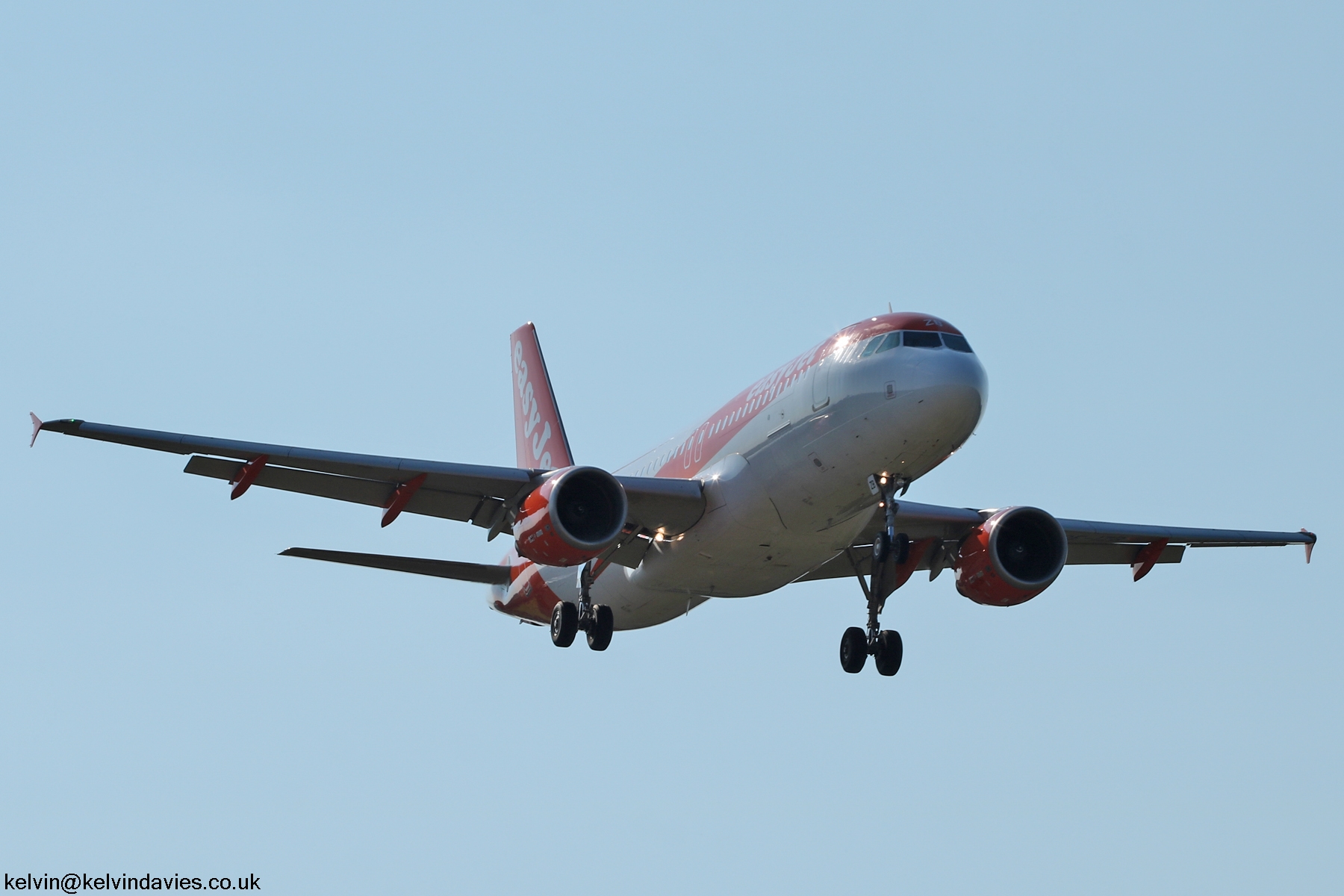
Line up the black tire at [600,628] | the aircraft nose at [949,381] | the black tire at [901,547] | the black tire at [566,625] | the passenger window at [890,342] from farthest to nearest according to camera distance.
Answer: the black tire at [566,625] → the black tire at [600,628] → the black tire at [901,547] → the passenger window at [890,342] → the aircraft nose at [949,381]

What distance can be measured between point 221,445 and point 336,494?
10.9 ft

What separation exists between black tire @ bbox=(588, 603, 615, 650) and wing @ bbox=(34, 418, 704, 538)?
9.58ft

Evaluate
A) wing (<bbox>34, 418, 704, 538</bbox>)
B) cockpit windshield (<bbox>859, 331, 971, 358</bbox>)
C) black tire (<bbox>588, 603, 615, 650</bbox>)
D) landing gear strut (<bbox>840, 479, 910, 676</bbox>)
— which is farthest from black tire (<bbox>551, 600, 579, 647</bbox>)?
cockpit windshield (<bbox>859, 331, 971, 358</bbox>)

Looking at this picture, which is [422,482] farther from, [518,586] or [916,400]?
[916,400]

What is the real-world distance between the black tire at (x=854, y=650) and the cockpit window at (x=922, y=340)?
754 cm

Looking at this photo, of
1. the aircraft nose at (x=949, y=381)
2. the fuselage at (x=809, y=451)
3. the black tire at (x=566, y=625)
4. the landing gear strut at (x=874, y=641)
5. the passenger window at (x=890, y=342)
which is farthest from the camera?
the black tire at (x=566, y=625)

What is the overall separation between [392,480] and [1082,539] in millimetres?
15337

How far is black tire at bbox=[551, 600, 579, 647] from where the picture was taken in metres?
33.1

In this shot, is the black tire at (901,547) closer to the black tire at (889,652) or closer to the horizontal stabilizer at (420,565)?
the black tire at (889,652)

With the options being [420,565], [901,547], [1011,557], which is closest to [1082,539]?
[1011,557]

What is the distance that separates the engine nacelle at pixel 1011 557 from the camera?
32.6m

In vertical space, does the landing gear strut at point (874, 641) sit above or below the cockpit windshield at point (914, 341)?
below

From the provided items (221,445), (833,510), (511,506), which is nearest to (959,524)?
(833,510)

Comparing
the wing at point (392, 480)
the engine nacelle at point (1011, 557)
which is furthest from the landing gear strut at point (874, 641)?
the wing at point (392, 480)
